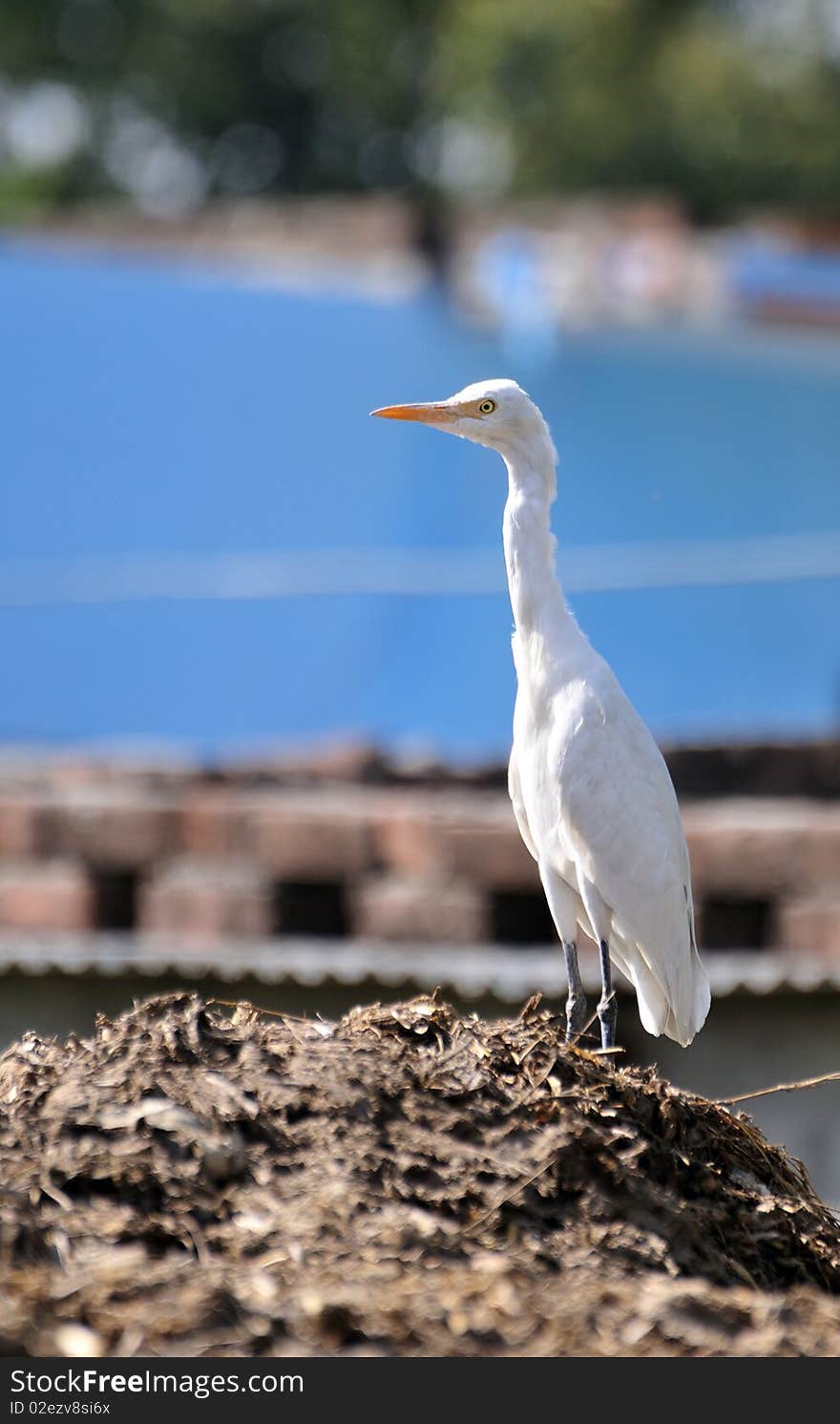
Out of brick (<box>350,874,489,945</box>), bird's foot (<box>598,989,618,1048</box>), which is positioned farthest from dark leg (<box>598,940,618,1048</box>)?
brick (<box>350,874,489,945</box>)

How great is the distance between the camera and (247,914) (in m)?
8.84

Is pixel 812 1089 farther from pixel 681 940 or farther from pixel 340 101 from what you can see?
pixel 340 101

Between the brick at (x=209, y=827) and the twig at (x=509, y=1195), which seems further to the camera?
the brick at (x=209, y=827)

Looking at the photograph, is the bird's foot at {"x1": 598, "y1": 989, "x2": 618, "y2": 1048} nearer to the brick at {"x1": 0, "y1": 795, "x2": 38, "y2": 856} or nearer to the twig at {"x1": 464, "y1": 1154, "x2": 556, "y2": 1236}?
the twig at {"x1": 464, "y1": 1154, "x2": 556, "y2": 1236}

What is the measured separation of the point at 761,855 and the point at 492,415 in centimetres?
364

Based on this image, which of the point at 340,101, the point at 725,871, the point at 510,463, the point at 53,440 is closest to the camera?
the point at 510,463

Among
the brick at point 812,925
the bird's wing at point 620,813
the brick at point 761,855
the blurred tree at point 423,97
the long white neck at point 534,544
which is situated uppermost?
the blurred tree at point 423,97

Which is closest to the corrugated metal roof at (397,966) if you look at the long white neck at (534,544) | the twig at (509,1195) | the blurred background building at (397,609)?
the blurred background building at (397,609)

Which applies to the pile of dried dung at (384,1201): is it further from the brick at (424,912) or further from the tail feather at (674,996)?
the brick at (424,912)

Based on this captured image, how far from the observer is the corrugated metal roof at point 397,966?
23.3 feet

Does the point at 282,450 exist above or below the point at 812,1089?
above

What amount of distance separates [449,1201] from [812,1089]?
11.6 feet

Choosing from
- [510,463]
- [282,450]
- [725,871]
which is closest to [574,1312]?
[510,463]

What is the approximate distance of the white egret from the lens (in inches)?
201
